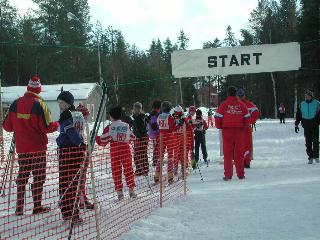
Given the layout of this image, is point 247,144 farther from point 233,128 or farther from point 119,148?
point 119,148

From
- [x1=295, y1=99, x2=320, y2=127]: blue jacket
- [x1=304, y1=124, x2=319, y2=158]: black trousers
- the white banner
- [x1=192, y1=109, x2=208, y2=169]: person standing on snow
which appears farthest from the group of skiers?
the white banner

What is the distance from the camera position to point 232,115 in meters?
9.58

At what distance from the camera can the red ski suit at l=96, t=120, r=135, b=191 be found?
7.39m

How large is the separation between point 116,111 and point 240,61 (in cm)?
606

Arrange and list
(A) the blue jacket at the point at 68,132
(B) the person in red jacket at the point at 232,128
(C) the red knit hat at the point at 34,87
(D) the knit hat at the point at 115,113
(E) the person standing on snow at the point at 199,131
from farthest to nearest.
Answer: (E) the person standing on snow at the point at 199,131 < (B) the person in red jacket at the point at 232,128 < (D) the knit hat at the point at 115,113 < (C) the red knit hat at the point at 34,87 < (A) the blue jacket at the point at 68,132

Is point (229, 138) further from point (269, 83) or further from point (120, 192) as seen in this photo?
point (269, 83)

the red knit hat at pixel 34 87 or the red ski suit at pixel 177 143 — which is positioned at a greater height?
the red knit hat at pixel 34 87

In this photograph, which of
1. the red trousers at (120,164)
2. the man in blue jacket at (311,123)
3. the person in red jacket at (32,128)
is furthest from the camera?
the man in blue jacket at (311,123)

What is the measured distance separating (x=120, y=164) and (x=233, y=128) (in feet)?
9.74

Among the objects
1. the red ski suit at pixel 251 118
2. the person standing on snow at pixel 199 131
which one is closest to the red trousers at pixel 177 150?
the red ski suit at pixel 251 118

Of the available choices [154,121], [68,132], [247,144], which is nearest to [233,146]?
[247,144]

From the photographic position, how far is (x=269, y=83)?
5784cm

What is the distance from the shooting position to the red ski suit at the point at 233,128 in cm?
953

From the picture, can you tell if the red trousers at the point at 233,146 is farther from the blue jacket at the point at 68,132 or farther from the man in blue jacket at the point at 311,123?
the blue jacket at the point at 68,132
